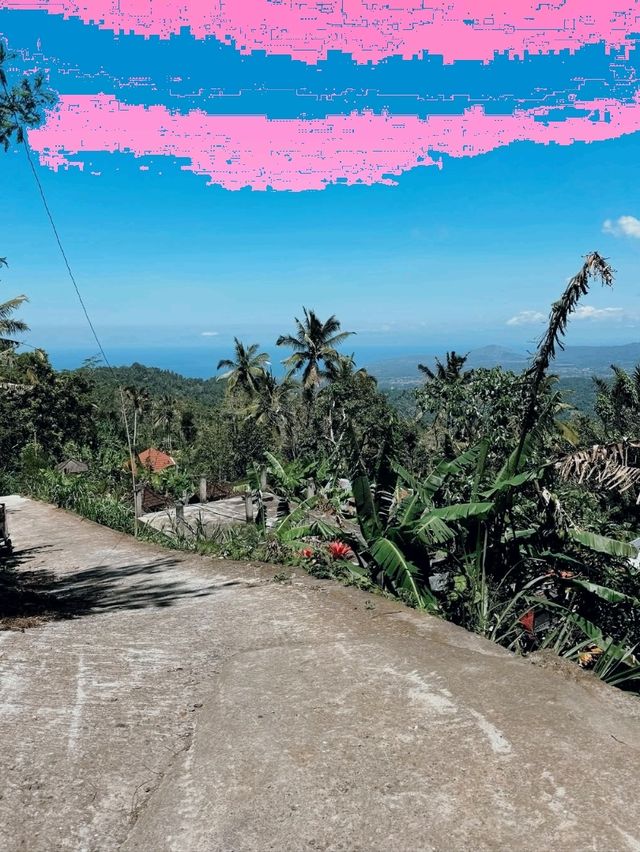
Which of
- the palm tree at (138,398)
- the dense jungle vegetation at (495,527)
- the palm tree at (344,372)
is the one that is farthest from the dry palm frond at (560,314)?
the palm tree at (138,398)

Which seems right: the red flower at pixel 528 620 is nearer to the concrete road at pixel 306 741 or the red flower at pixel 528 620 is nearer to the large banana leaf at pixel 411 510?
the concrete road at pixel 306 741

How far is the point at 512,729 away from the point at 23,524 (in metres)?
13.9

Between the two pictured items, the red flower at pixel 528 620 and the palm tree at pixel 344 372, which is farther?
the palm tree at pixel 344 372

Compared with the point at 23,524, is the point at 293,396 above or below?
above

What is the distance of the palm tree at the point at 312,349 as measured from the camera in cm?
3509

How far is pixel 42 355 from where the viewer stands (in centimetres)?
3784

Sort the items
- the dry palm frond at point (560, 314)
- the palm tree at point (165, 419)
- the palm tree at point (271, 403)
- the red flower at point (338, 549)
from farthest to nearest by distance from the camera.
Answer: the palm tree at point (165, 419), the palm tree at point (271, 403), the red flower at point (338, 549), the dry palm frond at point (560, 314)

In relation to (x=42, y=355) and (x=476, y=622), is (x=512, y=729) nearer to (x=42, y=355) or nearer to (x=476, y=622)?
(x=476, y=622)

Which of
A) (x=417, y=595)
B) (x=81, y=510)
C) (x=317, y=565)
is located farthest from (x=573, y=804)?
(x=81, y=510)

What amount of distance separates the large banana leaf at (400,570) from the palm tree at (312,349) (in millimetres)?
28529

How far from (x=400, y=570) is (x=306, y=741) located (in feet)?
9.37

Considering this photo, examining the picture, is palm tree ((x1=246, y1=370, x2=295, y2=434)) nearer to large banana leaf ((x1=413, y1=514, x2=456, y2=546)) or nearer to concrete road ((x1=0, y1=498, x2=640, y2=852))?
large banana leaf ((x1=413, y1=514, x2=456, y2=546))

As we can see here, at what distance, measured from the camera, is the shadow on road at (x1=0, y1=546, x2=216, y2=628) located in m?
6.96

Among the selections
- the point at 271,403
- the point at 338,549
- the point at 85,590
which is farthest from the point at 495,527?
the point at 271,403
